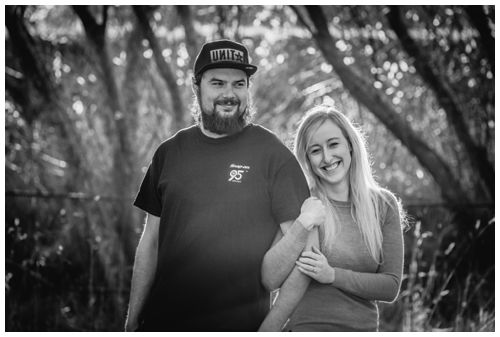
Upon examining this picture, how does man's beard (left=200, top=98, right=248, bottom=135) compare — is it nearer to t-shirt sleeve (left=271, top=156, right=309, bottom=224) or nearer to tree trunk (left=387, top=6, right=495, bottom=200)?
t-shirt sleeve (left=271, top=156, right=309, bottom=224)

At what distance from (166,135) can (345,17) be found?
2.09 meters

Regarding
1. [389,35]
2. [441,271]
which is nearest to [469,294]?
[441,271]

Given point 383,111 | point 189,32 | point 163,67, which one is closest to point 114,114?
point 163,67

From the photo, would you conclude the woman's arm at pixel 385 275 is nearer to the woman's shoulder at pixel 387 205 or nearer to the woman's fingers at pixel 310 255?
the woman's shoulder at pixel 387 205

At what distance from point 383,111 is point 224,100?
115 inches

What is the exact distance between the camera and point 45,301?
3.97 m

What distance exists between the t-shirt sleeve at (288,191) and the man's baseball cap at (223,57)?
454mm

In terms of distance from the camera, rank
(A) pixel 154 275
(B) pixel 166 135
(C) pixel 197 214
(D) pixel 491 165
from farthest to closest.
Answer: (B) pixel 166 135 < (D) pixel 491 165 < (A) pixel 154 275 < (C) pixel 197 214

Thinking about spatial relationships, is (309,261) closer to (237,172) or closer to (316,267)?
(316,267)

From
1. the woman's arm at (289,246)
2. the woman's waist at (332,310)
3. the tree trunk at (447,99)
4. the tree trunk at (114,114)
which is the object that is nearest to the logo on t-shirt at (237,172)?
the woman's arm at (289,246)

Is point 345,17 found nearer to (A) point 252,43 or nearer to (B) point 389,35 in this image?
(B) point 389,35

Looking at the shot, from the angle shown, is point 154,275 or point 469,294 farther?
point 469,294

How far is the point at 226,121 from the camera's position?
2.15 metres

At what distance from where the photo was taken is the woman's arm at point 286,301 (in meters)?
1.99
